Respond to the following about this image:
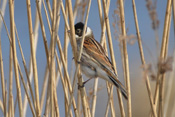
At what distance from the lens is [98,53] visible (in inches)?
77.5

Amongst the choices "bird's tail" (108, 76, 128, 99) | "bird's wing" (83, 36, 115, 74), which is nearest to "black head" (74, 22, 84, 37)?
"bird's wing" (83, 36, 115, 74)

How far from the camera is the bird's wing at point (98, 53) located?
6.17 feet

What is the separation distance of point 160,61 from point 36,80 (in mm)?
1005

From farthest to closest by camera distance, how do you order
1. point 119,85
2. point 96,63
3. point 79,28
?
point 79,28 < point 96,63 < point 119,85

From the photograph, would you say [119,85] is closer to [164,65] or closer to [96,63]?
[96,63]

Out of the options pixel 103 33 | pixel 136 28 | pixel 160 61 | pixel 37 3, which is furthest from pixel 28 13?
pixel 160 61

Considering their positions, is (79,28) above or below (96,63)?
above

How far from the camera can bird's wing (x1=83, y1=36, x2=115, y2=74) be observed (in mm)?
1882

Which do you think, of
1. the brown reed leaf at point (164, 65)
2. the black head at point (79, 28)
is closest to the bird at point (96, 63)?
the black head at point (79, 28)

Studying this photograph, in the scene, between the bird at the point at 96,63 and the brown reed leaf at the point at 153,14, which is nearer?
the brown reed leaf at the point at 153,14

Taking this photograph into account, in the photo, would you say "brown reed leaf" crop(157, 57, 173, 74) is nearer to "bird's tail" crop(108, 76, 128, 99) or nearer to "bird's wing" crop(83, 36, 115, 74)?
"bird's tail" crop(108, 76, 128, 99)

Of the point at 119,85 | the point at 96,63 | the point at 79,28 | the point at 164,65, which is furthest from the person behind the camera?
the point at 79,28

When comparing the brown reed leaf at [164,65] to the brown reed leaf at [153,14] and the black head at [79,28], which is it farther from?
the black head at [79,28]

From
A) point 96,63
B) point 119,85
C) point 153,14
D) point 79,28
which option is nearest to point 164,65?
point 153,14
